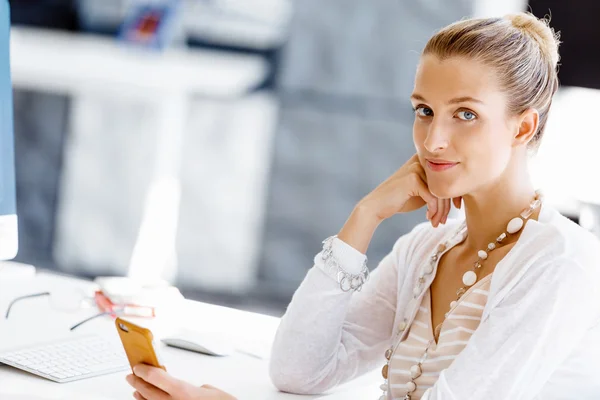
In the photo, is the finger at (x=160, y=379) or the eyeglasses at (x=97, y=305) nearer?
the finger at (x=160, y=379)

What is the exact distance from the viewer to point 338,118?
4188 millimetres

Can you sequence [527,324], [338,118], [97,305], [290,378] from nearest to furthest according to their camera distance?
1. [527,324]
2. [290,378]
3. [97,305]
4. [338,118]

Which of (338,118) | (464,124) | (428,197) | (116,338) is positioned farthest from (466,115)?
(338,118)

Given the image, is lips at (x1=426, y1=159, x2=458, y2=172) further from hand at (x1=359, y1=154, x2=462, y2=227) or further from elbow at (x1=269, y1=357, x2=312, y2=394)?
elbow at (x1=269, y1=357, x2=312, y2=394)

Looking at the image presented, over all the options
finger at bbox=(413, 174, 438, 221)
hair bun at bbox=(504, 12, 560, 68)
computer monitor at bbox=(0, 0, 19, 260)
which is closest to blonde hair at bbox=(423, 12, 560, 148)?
hair bun at bbox=(504, 12, 560, 68)

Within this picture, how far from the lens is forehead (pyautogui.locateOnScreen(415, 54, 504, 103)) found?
129 centimetres

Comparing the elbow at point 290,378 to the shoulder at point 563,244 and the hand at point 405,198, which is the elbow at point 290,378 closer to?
the hand at point 405,198

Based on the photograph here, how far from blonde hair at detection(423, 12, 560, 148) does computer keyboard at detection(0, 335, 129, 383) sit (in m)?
0.73

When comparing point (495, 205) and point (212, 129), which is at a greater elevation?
point (495, 205)

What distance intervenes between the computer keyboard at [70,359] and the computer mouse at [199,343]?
0.38 ft

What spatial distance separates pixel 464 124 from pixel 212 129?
3.12 m

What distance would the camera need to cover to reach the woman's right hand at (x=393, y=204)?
1459 millimetres

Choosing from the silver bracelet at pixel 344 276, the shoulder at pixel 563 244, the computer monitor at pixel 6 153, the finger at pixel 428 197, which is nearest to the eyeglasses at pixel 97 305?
the computer monitor at pixel 6 153

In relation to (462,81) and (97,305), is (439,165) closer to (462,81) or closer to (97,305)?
(462,81)
